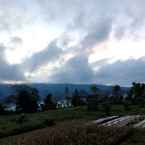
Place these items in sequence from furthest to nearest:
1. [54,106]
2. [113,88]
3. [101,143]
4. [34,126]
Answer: [113,88] → [54,106] → [34,126] → [101,143]

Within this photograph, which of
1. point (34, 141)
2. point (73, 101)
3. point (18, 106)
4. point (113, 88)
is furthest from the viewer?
point (113, 88)

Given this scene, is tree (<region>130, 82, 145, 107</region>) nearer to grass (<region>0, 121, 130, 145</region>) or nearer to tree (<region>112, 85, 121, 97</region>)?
tree (<region>112, 85, 121, 97</region>)

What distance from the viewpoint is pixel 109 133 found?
16.2 metres

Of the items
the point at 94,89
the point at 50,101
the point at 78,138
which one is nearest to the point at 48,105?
the point at 50,101

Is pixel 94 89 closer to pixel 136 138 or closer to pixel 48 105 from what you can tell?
pixel 48 105

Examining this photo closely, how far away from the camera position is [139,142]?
50.0 feet

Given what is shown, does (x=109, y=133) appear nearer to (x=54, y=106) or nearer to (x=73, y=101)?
(x=54, y=106)

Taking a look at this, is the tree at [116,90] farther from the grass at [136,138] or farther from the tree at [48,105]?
the grass at [136,138]

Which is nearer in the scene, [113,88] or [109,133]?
[109,133]

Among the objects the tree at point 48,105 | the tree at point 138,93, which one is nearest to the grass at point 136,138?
the tree at point 48,105

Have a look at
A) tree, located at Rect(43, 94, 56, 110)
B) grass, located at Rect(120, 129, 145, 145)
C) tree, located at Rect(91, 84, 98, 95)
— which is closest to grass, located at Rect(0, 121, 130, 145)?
grass, located at Rect(120, 129, 145, 145)

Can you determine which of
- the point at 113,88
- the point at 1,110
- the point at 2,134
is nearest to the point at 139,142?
the point at 2,134

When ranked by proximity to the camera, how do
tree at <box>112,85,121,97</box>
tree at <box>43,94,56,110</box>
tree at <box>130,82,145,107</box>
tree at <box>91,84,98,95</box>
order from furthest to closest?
1. tree at <box>112,85,121,97</box>
2. tree at <box>91,84,98,95</box>
3. tree at <box>130,82,145,107</box>
4. tree at <box>43,94,56,110</box>

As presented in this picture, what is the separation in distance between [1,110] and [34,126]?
18.7 meters
